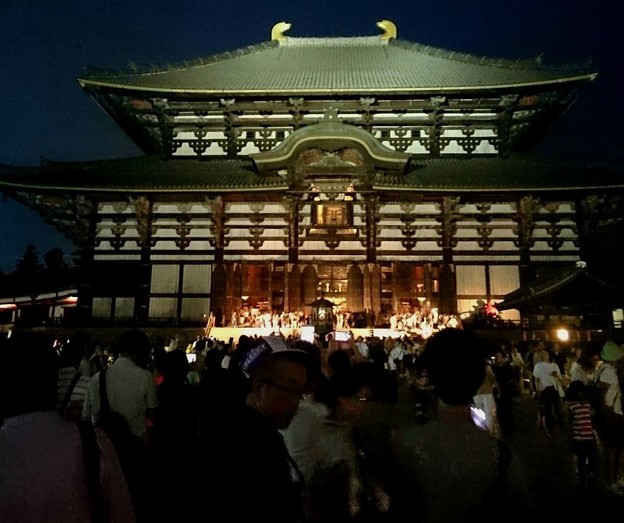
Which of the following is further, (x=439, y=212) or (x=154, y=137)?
(x=154, y=137)

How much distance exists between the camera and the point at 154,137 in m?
26.3

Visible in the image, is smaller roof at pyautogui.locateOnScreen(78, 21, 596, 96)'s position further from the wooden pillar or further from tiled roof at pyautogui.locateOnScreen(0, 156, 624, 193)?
the wooden pillar

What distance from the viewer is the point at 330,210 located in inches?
898

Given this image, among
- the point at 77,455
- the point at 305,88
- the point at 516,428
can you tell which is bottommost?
the point at 516,428

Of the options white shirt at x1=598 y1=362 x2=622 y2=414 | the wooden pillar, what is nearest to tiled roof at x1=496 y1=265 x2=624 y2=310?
white shirt at x1=598 y1=362 x2=622 y2=414

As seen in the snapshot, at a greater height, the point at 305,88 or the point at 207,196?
the point at 305,88

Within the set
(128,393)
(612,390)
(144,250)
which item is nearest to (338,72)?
(144,250)

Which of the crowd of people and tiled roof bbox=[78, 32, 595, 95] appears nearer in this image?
the crowd of people

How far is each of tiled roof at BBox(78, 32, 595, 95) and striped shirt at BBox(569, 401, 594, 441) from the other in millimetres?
18246

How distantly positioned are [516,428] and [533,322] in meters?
8.63

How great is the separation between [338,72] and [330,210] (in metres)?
8.98

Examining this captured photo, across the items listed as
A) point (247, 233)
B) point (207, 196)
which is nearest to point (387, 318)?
point (247, 233)

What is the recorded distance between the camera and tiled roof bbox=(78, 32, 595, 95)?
2341 cm

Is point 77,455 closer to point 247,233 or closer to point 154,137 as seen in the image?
point 247,233
